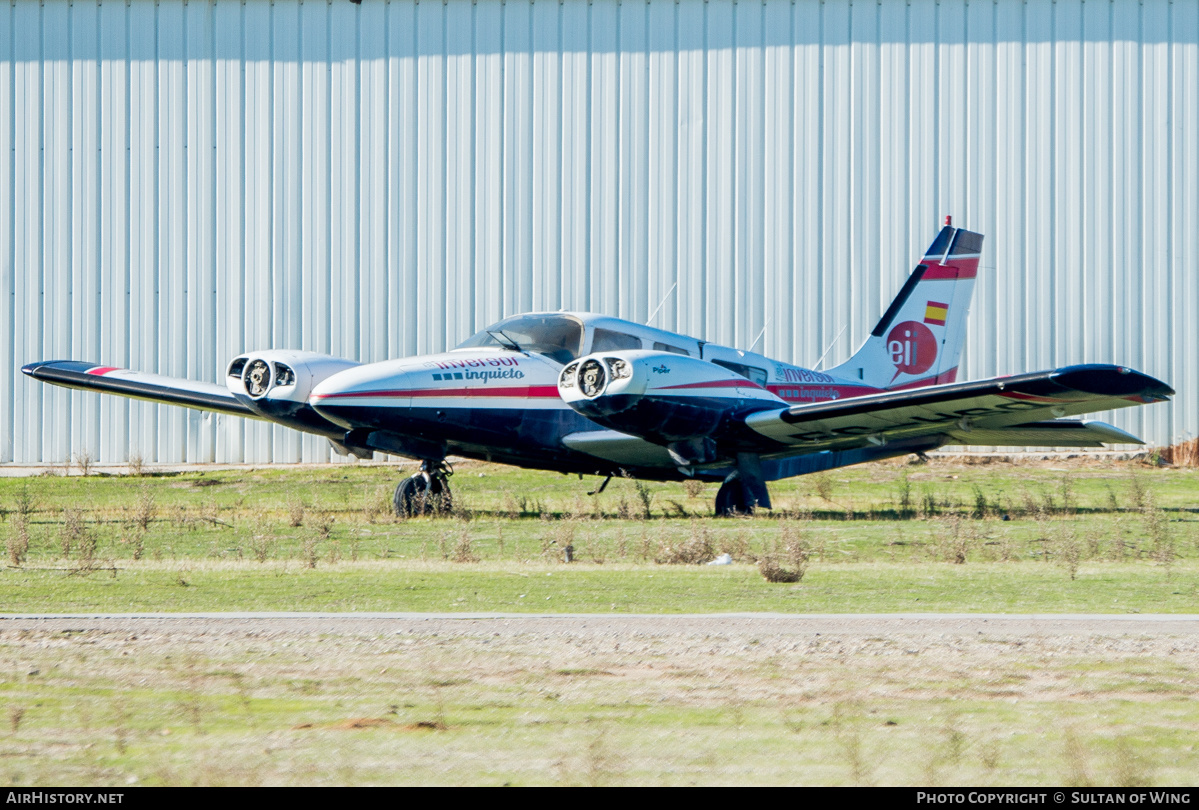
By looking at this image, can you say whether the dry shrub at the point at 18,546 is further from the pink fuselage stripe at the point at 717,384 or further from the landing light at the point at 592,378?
the pink fuselage stripe at the point at 717,384

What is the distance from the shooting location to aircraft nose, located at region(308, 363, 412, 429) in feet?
50.2

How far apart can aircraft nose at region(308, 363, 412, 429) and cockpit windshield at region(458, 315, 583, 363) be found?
1.72 metres

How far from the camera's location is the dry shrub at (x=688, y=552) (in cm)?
1135

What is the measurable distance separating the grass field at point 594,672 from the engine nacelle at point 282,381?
11.8 ft

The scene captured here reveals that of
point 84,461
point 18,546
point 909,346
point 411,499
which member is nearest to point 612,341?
point 411,499

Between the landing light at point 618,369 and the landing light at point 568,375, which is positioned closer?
the landing light at point 618,369

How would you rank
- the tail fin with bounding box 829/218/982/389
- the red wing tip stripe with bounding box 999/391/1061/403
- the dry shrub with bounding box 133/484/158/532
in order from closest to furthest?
the red wing tip stripe with bounding box 999/391/1061/403, the dry shrub with bounding box 133/484/158/532, the tail fin with bounding box 829/218/982/389

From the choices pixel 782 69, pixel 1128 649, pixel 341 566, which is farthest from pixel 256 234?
pixel 1128 649

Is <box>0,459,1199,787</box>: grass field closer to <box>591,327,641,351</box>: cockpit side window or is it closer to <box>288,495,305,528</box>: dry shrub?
<box>288,495,305,528</box>: dry shrub

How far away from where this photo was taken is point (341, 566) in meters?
10.8

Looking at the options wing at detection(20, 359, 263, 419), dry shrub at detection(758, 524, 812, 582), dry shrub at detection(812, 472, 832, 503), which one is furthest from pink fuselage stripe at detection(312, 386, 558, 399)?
dry shrub at detection(758, 524, 812, 582)

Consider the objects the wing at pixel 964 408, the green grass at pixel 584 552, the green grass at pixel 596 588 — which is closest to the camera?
the green grass at pixel 596 588

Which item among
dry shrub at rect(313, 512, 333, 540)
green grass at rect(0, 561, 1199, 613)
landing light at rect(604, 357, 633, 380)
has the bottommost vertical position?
dry shrub at rect(313, 512, 333, 540)

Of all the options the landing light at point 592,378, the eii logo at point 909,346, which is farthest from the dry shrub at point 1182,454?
the landing light at point 592,378
